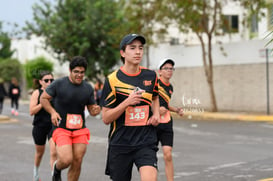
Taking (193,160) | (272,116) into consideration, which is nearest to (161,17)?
(272,116)

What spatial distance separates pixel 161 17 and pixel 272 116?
22.9ft

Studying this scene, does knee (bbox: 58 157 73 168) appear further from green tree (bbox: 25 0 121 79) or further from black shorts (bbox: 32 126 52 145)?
green tree (bbox: 25 0 121 79)

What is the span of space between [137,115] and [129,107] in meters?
0.11

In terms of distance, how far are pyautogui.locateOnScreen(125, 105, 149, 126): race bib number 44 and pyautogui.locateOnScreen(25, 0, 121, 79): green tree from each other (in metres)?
28.6

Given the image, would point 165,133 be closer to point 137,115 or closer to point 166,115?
point 166,115

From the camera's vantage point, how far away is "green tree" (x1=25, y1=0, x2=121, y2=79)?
34.2 m

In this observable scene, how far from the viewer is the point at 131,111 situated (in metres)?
5.20

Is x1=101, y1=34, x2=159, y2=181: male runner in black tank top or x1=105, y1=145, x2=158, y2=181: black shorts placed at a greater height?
x1=101, y1=34, x2=159, y2=181: male runner in black tank top

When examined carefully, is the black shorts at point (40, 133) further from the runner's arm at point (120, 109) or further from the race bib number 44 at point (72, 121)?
the runner's arm at point (120, 109)

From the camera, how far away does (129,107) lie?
519 cm

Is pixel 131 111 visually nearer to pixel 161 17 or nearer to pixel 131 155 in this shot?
pixel 131 155

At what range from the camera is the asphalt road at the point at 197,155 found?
881 centimetres

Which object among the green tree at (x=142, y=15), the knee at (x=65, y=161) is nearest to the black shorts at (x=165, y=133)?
the knee at (x=65, y=161)

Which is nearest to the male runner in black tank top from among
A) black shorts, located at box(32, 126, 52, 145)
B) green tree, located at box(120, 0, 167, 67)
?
black shorts, located at box(32, 126, 52, 145)
